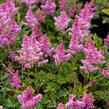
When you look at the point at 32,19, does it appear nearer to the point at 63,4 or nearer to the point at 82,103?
the point at 63,4

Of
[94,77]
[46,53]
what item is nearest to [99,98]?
[94,77]

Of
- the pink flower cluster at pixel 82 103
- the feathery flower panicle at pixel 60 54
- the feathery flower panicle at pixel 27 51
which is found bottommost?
the pink flower cluster at pixel 82 103

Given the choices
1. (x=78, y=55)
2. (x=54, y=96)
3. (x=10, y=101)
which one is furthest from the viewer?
(x=78, y=55)

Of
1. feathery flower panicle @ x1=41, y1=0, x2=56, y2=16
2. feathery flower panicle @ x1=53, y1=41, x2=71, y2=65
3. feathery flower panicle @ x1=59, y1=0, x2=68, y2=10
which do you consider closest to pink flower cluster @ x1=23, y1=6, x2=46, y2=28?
feathery flower panicle @ x1=41, y1=0, x2=56, y2=16

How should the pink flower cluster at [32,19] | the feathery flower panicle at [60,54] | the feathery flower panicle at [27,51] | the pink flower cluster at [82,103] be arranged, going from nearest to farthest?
1. the pink flower cluster at [82,103]
2. the feathery flower panicle at [27,51]
3. the feathery flower panicle at [60,54]
4. the pink flower cluster at [32,19]

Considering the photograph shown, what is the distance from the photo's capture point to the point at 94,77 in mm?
2150

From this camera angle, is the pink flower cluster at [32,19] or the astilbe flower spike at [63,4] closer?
the pink flower cluster at [32,19]

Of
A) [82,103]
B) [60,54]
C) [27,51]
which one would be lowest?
[82,103]

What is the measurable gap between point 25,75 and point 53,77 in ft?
1.13

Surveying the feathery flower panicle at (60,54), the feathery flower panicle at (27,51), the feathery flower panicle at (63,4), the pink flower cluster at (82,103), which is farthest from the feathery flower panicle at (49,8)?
the pink flower cluster at (82,103)

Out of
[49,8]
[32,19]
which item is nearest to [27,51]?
[32,19]

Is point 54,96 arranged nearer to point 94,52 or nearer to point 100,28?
point 94,52

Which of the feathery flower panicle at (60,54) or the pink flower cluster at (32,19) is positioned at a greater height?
the pink flower cluster at (32,19)

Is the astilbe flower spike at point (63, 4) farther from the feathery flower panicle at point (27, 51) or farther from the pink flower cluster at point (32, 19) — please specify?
the feathery flower panicle at point (27, 51)
